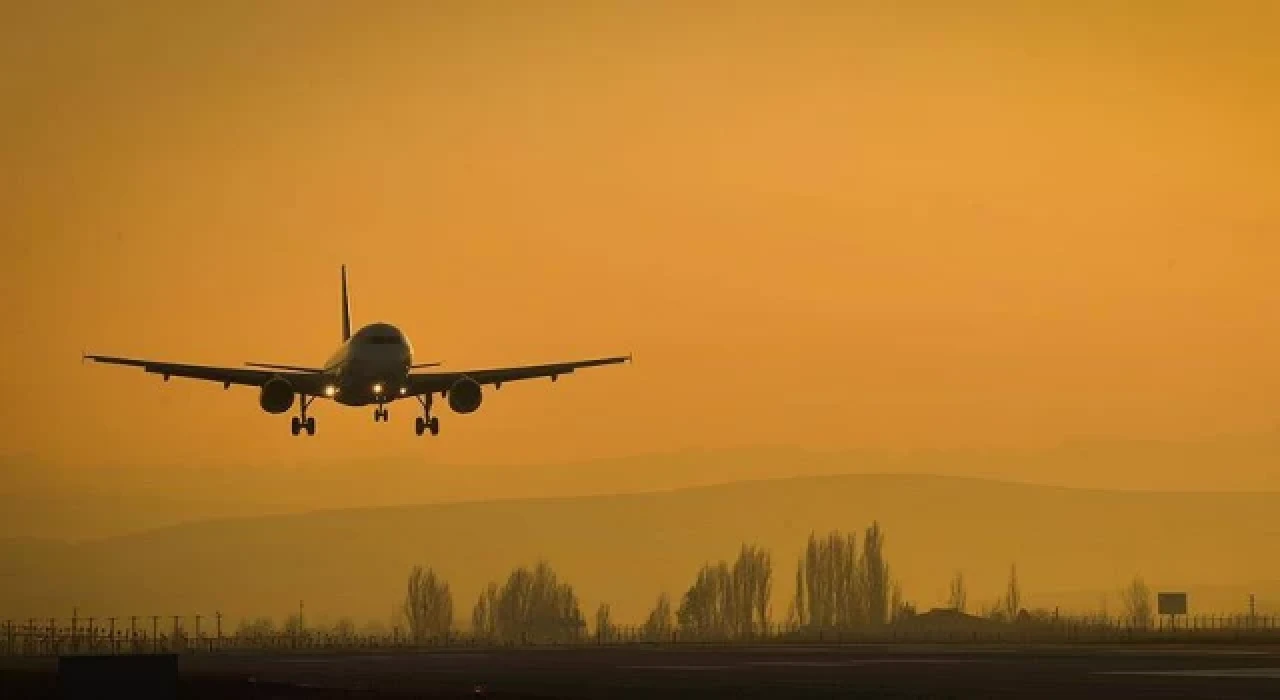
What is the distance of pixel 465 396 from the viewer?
422 feet

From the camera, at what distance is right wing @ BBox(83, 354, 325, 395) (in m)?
128

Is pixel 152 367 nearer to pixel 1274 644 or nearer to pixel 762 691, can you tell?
pixel 762 691

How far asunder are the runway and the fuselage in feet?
51.8

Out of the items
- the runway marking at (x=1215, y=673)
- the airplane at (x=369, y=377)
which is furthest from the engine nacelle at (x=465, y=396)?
the runway marking at (x=1215, y=673)

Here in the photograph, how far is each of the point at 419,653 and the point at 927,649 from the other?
130ft

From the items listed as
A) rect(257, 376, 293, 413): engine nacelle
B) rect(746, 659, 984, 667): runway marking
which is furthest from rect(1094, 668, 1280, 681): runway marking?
rect(257, 376, 293, 413): engine nacelle

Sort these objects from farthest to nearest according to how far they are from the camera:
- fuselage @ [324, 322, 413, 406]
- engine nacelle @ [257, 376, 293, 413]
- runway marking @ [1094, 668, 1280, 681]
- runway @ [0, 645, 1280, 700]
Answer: engine nacelle @ [257, 376, 293, 413]
fuselage @ [324, 322, 413, 406]
runway marking @ [1094, 668, 1280, 681]
runway @ [0, 645, 1280, 700]

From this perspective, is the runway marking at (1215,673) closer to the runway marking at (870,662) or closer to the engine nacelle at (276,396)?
the runway marking at (870,662)

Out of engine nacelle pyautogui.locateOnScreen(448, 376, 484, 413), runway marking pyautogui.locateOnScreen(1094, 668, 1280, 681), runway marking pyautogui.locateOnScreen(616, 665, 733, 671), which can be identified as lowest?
runway marking pyautogui.locateOnScreen(1094, 668, 1280, 681)

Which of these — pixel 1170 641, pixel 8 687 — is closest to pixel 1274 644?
pixel 1170 641

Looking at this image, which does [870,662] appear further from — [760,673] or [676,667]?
[760,673]

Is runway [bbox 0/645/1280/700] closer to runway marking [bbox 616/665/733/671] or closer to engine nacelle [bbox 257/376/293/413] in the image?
runway marking [bbox 616/665/733/671]

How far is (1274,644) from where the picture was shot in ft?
520

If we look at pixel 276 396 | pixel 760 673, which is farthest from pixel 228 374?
pixel 760 673
